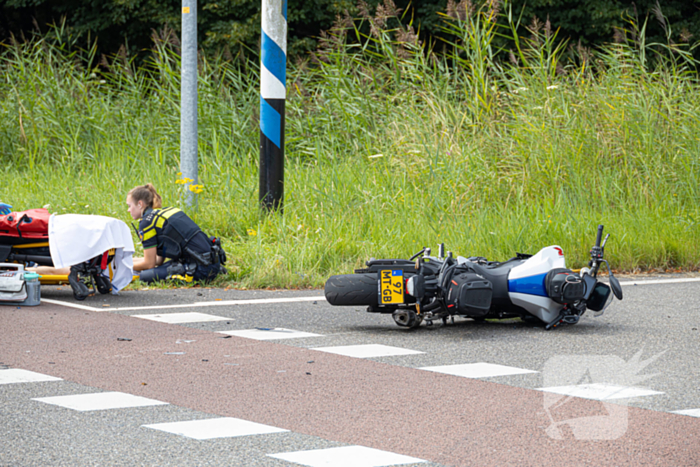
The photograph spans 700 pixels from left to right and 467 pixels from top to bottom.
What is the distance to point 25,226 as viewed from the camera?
8031 millimetres

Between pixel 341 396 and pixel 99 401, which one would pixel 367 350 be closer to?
pixel 341 396

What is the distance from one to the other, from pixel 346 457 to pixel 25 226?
199 inches

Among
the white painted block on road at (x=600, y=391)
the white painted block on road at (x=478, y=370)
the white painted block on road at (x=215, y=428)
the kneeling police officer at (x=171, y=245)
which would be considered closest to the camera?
the white painted block on road at (x=215, y=428)

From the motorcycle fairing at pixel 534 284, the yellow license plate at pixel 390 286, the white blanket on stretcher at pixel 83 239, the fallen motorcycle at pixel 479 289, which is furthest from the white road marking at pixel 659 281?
the white blanket on stretcher at pixel 83 239

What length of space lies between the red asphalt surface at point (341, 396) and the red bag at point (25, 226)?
1.50m

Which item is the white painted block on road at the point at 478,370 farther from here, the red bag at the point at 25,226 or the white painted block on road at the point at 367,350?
the red bag at the point at 25,226

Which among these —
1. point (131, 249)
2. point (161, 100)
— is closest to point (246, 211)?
point (131, 249)

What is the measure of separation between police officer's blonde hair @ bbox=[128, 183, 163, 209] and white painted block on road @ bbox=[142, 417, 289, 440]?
4590mm

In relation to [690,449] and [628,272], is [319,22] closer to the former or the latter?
[628,272]

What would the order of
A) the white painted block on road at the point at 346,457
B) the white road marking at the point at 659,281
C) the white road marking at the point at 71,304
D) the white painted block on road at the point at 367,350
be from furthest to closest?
the white road marking at the point at 659,281, the white road marking at the point at 71,304, the white painted block on road at the point at 367,350, the white painted block on road at the point at 346,457

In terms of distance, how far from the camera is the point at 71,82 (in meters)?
15.6

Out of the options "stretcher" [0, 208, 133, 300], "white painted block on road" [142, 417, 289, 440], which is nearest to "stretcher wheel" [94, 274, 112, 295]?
"stretcher" [0, 208, 133, 300]

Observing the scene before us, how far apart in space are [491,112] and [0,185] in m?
6.95

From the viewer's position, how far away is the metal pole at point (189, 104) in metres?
10.9
